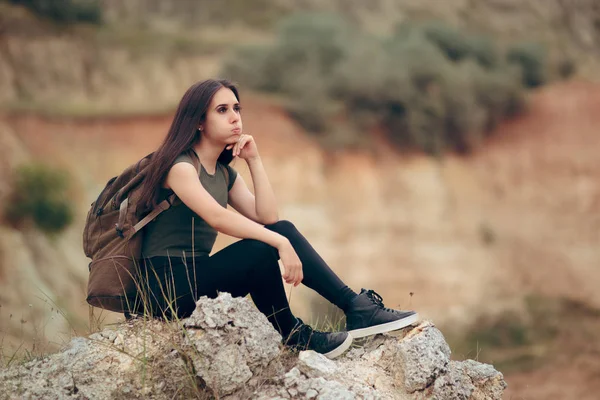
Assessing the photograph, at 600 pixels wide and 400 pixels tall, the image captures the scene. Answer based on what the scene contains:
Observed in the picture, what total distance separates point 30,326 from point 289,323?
766 centimetres

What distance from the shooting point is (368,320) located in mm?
3246

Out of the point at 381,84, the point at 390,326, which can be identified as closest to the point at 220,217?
the point at 390,326

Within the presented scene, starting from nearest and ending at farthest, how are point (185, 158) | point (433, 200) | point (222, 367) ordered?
point (222, 367) < point (185, 158) < point (433, 200)

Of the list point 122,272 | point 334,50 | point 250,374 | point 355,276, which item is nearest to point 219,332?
point 250,374

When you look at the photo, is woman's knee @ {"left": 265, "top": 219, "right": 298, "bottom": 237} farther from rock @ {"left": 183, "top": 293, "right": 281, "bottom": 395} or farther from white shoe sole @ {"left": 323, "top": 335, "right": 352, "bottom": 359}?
white shoe sole @ {"left": 323, "top": 335, "right": 352, "bottom": 359}

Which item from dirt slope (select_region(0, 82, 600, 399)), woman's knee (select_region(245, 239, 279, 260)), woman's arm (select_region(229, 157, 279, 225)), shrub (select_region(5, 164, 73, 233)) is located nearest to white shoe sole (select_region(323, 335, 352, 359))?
woman's knee (select_region(245, 239, 279, 260))

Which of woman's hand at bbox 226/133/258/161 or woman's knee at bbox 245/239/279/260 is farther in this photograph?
woman's hand at bbox 226/133/258/161

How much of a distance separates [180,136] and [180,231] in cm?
40

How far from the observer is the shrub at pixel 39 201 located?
11.6 metres

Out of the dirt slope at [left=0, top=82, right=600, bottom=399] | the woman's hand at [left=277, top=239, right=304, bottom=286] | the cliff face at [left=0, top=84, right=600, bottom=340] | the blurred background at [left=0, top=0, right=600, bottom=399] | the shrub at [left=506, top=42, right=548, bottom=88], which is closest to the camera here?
the woman's hand at [left=277, top=239, right=304, bottom=286]

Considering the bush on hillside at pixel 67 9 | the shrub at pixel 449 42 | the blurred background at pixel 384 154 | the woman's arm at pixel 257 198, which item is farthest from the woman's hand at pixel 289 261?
the shrub at pixel 449 42

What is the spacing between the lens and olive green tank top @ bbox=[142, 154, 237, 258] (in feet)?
10.5

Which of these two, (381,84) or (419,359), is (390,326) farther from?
(381,84)

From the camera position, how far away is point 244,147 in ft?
11.4
